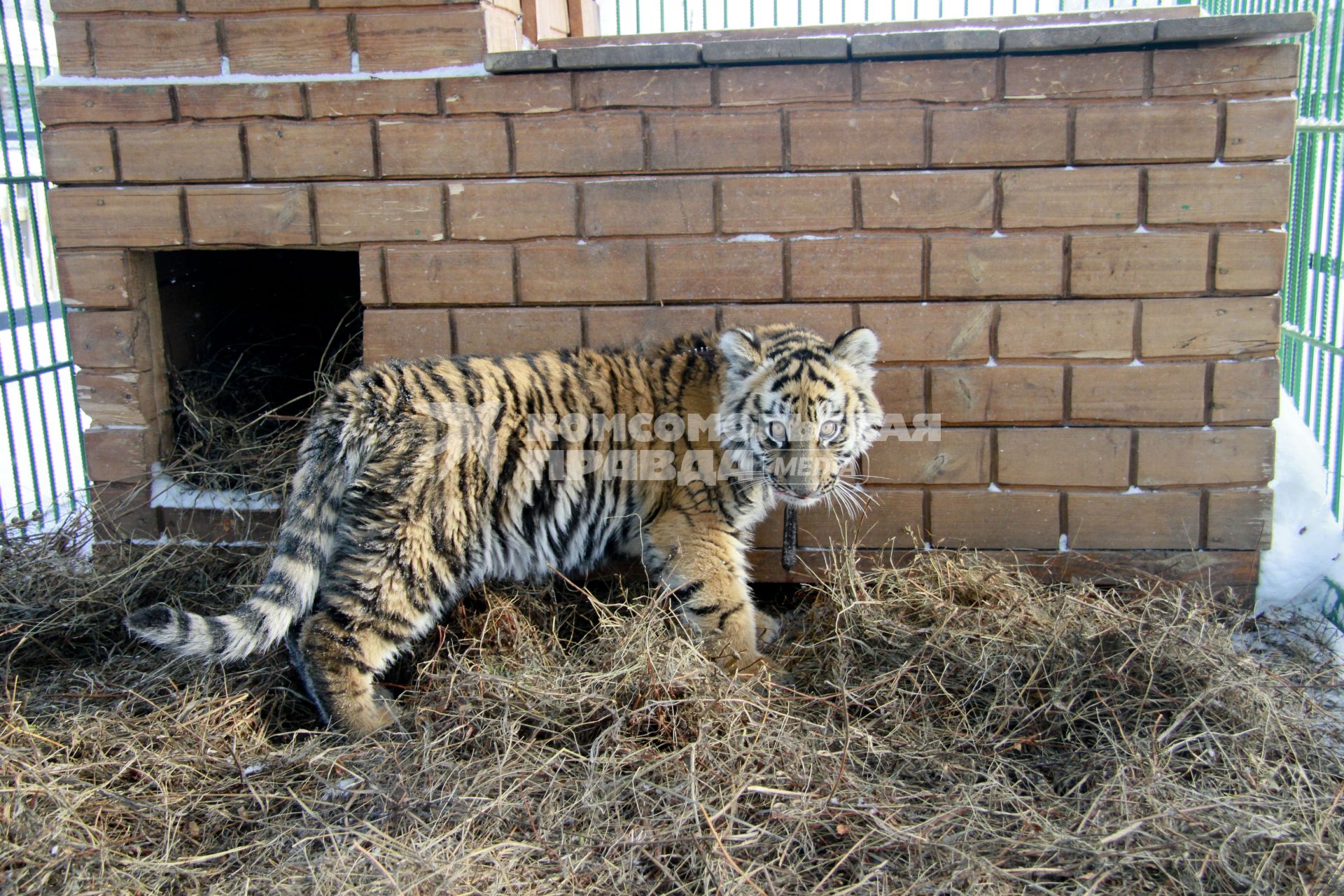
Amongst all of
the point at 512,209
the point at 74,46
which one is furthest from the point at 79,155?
the point at 512,209

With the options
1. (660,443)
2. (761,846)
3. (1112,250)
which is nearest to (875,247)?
(1112,250)

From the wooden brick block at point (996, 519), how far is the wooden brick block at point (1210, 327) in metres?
0.75

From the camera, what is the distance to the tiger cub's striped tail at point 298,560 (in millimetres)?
2859

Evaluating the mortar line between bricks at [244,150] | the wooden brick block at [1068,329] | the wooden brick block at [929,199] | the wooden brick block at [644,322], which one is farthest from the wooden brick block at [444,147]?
the wooden brick block at [1068,329]

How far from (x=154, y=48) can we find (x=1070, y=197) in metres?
3.78

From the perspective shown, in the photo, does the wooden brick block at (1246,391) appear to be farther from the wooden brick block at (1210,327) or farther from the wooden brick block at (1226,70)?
the wooden brick block at (1226,70)

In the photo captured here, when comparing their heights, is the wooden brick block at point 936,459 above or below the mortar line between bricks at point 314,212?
below

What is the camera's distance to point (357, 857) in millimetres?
→ 2320

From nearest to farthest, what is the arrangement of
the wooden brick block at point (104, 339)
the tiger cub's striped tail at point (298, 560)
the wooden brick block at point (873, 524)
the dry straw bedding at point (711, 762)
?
the dry straw bedding at point (711, 762), the tiger cub's striped tail at point (298, 560), the wooden brick block at point (873, 524), the wooden brick block at point (104, 339)

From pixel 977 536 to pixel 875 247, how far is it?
129 cm

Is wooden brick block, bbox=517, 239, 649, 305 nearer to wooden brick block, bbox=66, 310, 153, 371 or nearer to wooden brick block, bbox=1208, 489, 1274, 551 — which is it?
wooden brick block, bbox=66, 310, 153, 371

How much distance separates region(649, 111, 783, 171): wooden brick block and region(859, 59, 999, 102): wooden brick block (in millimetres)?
398

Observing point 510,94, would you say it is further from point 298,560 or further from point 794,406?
point 298,560

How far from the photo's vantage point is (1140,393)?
12.2 ft
